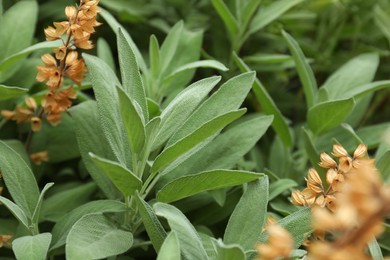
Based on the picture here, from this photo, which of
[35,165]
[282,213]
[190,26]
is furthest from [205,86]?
[190,26]

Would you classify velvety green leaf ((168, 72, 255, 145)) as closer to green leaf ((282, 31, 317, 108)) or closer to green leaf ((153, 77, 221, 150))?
green leaf ((153, 77, 221, 150))

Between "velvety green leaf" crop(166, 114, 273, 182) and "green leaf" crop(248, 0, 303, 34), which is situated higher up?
"green leaf" crop(248, 0, 303, 34)

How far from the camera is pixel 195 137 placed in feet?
2.55

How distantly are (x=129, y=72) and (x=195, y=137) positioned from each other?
143 mm

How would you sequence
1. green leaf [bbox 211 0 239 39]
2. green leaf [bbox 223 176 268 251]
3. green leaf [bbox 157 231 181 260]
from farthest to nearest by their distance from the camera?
green leaf [bbox 211 0 239 39] → green leaf [bbox 223 176 268 251] → green leaf [bbox 157 231 181 260]

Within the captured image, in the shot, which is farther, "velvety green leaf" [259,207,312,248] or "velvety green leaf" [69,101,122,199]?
"velvety green leaf" [69,101,122,199]

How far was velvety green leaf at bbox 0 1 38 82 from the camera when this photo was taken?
3.46ft

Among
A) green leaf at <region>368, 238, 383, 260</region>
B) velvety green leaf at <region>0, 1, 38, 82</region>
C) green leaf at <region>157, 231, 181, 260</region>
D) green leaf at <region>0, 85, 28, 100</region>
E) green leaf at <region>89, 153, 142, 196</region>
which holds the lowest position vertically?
green leaf at <region>368, 238, 383, 260</region>

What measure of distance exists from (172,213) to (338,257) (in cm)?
33

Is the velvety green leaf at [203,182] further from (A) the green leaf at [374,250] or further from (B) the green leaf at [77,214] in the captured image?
(A) the green leaf at [374,250]

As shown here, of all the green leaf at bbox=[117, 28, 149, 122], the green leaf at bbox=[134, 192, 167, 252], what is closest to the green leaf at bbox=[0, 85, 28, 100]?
the green leaf at bbox=[117, 28, 149, 122]

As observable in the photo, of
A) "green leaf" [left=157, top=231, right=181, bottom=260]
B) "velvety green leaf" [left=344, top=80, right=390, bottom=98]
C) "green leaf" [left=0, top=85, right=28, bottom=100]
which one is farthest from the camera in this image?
"velvety green leaf" [left=344, top=80, right=390, bottom=98]

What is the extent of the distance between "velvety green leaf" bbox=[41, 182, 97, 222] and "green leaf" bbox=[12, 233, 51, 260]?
188 millimetres

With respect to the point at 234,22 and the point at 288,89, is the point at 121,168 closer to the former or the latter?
the point at 234,22
